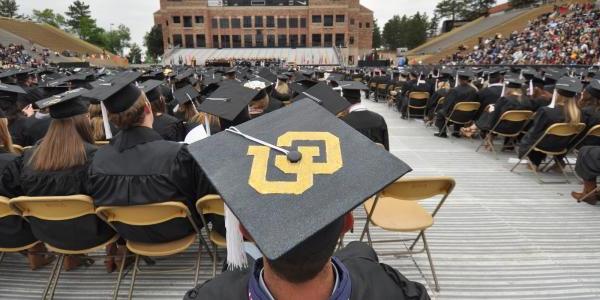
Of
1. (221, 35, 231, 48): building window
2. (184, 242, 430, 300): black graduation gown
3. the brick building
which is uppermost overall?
the brick building

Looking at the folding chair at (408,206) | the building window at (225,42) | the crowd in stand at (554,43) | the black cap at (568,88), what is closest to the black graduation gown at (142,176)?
the folding chair at (408,206)

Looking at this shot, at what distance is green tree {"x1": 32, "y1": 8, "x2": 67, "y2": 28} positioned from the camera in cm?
8125

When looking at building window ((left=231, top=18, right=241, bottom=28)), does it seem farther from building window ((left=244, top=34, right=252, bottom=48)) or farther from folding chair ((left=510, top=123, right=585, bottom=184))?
folding chair ((left=510, top=123, right=585, bottom=184))

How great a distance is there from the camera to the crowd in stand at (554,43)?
22353mm

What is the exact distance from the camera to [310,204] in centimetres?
110

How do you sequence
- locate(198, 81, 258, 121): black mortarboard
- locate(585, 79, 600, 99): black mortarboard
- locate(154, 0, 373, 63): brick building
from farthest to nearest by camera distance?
locate(154, 0, 373, 63): brick building → locate(585, 79, 600, 99): black mortarboard → locate(198, 81, 258, 121): black mortarboard

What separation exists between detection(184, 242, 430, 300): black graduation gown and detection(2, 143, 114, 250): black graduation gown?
5.59ft

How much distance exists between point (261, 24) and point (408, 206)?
57195 mm

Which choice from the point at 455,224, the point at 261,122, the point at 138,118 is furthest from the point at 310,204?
the point at 455,224

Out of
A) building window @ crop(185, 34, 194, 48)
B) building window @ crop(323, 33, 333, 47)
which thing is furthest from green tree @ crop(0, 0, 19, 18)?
building window @ crop(323, 33, 333, 47)

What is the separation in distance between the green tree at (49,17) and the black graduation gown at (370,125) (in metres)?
100

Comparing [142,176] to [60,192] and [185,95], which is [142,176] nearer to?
[60,192]

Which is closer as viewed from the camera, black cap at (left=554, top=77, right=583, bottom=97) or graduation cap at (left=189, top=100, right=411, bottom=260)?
graduation cap at (left=189, top=100, right=411, bottom=260)

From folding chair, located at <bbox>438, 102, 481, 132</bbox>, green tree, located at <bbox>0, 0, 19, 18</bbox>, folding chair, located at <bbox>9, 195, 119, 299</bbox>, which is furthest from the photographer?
green tree, located at <bbox>0, 0, 19, 18</bbox>
